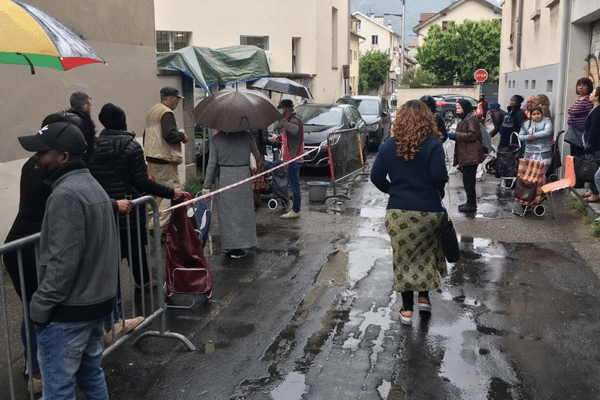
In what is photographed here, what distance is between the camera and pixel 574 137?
10133 millimetres

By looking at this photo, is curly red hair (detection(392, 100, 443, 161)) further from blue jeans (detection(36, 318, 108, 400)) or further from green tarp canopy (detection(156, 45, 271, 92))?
green tarp canopy (detection(156, 45, 271, 92))

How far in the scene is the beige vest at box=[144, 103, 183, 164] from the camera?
26.0ft

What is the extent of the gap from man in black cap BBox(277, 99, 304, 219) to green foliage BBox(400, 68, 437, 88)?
4111cm

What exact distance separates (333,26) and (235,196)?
2459cm

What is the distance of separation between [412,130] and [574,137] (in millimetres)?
5993

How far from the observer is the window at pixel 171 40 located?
24219 mm

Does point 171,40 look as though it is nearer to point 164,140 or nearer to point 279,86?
point 279,86

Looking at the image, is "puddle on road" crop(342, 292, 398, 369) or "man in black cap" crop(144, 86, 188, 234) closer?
"puddle on road" crop(342, 292, 398, 369)

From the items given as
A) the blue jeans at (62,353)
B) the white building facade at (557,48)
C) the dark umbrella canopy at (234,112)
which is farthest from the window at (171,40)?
the blue jeans at (62,353)

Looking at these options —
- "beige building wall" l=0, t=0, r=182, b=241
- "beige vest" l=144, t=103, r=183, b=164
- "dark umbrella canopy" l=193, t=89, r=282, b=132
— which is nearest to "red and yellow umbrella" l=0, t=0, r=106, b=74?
"dark umbrella canopy" l=193, t=89, r=282, b=132

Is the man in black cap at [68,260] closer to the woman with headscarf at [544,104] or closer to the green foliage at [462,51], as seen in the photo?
the woman with headscarf at [544,104]

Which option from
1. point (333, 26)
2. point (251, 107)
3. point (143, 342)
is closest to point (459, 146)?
point (251, 107)

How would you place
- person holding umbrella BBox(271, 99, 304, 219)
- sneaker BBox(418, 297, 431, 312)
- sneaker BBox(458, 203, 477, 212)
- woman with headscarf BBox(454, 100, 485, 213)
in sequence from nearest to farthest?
1. sneaker BBox(418, 297, 431, 312)
2. person holding umbrella BBox(271, 99, 304, 219)
3. woman with headscarf BBox(454, 100, 485, 213)
4. sneaker BBox(458, 203, 477, 212)

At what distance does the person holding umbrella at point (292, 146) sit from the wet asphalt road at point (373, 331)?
5.40 ft
